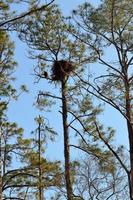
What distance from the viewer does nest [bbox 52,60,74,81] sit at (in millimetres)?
14023

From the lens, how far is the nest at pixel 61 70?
1402cm

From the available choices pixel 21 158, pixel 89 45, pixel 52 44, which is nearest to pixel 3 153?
pixel 21 158

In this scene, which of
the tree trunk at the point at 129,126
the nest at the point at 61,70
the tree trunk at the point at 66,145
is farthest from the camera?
the nest at the point at 61,70

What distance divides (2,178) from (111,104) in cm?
717

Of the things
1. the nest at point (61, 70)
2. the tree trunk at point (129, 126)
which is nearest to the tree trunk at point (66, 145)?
the nest at point (61, 70)

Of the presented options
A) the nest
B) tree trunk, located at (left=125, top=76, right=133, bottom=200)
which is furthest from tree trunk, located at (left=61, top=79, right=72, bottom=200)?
tree trunk, located at (left=125, top=76, right=133, bottom=200)

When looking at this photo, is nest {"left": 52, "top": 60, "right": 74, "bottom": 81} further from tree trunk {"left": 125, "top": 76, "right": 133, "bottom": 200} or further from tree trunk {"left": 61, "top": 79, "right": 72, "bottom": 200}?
tree trunk {"left": 125, "top": 76, "right": 133, "bottom": 200}

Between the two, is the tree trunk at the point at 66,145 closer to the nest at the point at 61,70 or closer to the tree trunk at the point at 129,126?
the nest at the point at 61,70

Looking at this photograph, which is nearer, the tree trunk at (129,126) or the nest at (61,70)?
the tree trunk at (129,126)

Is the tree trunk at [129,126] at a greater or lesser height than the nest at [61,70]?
lesser

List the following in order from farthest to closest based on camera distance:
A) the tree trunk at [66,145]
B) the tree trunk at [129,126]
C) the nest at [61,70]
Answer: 1. the nest at [61,70]
2. the tree trunk at [66,145]
3. the tree trunk at [129,126]

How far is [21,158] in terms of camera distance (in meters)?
17.0

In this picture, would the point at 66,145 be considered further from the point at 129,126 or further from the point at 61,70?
the point at 129,126

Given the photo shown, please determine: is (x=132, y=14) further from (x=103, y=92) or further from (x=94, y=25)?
(x=103, y=92)
